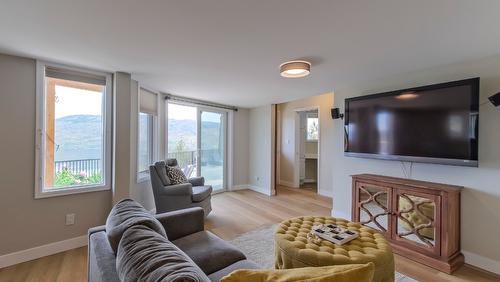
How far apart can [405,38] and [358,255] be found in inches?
67.1

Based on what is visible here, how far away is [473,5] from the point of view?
142 centimetres

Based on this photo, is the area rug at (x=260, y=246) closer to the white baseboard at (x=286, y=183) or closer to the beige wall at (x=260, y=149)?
the beige wall at (x=260, y=149)

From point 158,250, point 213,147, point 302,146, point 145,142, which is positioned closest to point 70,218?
point 145,142

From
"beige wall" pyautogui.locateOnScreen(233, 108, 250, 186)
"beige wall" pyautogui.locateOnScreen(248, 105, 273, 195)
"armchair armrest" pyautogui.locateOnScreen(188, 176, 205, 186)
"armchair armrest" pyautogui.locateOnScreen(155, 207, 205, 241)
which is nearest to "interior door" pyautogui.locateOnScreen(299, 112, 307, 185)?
"beige wall" pyautogui.locateOnScreen(248, 105, 273, 195)

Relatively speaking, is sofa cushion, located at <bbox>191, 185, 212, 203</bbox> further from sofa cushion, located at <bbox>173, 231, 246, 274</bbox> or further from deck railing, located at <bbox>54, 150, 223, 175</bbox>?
sofa cushion, located at <bbox>173, 231, 246, 274</bbox>

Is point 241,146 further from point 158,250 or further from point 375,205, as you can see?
point 158,250

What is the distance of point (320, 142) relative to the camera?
18.3 feet

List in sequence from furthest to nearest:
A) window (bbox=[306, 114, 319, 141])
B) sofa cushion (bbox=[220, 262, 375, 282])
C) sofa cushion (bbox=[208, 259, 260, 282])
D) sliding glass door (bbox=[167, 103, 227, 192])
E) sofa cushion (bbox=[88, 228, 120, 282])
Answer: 1. window (bbox=[306, 114, 319, 141])
2. sliding glass door (bbox=[167, 103, 227, 192])
3. sofa cushion (bbox=[208, 259, 260, 282])
4. sofa cushion (bbox=[88, 228, 120, 282])
5. sofa cushion (bbox=[220, 262, 375, 282])

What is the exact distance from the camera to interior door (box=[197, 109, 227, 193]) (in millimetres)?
5141

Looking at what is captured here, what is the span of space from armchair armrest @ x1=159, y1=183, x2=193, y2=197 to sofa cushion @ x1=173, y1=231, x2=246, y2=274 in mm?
1453

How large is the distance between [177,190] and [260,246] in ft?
4.54

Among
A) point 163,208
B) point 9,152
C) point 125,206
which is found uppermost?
point 9,152

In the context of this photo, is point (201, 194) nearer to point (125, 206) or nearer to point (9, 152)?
point (125, 206)

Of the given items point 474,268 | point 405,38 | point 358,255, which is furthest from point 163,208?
point 474,268
